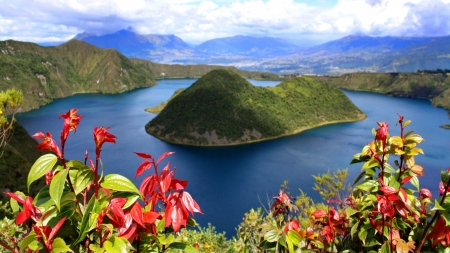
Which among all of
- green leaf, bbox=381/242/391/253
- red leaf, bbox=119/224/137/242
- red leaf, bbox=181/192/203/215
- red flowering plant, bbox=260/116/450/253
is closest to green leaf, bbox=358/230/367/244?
Answer: red flowering plant, bbox=260/116/450/253

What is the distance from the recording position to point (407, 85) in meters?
107

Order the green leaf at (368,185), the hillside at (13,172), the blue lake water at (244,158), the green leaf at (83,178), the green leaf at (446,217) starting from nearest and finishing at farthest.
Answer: the green leaf at (83,178)
the green leaf at (446,217)
the green leaf at (368,185)
the hillside at (13,172)
the blue lake water at (244,158)

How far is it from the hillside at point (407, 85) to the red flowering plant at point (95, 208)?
101 metres

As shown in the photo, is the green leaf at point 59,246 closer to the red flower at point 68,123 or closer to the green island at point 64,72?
the red flower at point 68,123

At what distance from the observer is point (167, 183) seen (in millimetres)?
1382

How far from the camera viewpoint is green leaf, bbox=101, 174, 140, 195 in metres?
1.30

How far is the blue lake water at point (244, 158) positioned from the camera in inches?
1222

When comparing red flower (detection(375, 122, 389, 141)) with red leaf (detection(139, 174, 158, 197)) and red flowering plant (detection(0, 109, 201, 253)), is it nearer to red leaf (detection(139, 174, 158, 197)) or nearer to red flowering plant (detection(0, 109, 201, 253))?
red flowering plant (detection(0, 109, 201, 253))

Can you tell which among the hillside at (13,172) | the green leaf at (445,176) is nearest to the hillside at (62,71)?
the hillside at (13,172)

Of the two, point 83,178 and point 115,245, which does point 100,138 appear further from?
point 115,245

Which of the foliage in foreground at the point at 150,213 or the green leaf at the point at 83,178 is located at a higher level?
the green leaf at the point at 83,178

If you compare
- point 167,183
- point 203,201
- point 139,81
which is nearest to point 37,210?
point 167,183

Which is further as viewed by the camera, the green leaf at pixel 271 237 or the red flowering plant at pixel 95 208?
the green leaf at pixel 271 237

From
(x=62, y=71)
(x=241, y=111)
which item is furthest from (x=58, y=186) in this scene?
(x=62, y=71)
